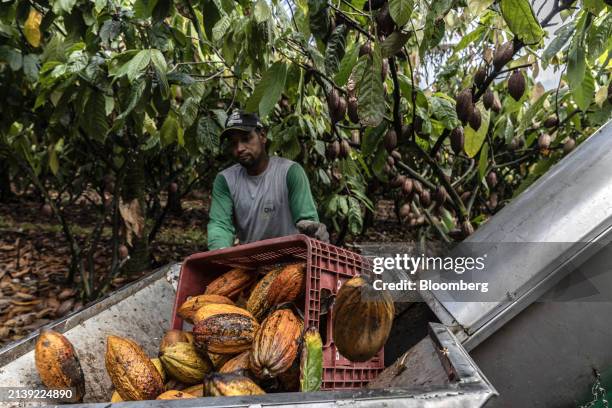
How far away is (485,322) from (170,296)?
1169 mm

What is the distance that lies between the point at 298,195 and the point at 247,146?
293mm

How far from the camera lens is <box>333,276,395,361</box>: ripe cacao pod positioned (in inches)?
43.0

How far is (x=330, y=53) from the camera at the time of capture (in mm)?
1319

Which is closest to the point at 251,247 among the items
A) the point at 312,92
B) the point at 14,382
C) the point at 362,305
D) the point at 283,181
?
the point at 362,305

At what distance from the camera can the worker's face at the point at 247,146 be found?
2.07 meters

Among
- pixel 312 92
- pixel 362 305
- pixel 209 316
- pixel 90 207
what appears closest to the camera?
pixel 362 305

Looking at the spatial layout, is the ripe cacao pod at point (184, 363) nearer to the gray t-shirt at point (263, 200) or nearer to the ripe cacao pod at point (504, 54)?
the gray t-shirt at point (263, 200)

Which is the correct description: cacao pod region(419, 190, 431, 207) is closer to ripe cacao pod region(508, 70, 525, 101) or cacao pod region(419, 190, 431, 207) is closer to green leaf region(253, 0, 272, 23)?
ripe cacao pod region(508, 70, 525, 101)

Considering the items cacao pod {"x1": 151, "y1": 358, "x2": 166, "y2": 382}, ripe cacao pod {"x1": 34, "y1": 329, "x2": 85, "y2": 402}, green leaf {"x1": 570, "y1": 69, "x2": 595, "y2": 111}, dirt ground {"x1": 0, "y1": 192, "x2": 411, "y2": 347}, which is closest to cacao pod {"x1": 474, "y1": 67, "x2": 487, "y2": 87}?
green leaf {"x1": 570, "y1": 69, "x2": 595, "y2": 111}

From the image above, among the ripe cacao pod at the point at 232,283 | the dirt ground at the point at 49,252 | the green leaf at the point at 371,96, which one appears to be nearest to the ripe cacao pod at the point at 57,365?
the ripe cacao pod at the point at 232,283

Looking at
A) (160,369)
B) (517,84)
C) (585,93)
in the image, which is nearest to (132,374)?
(160,369)

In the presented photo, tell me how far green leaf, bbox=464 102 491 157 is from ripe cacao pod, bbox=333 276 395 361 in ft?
2.54

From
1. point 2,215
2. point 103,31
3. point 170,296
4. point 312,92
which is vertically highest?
point 2,215

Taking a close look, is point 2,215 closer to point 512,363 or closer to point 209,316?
point 209,316
